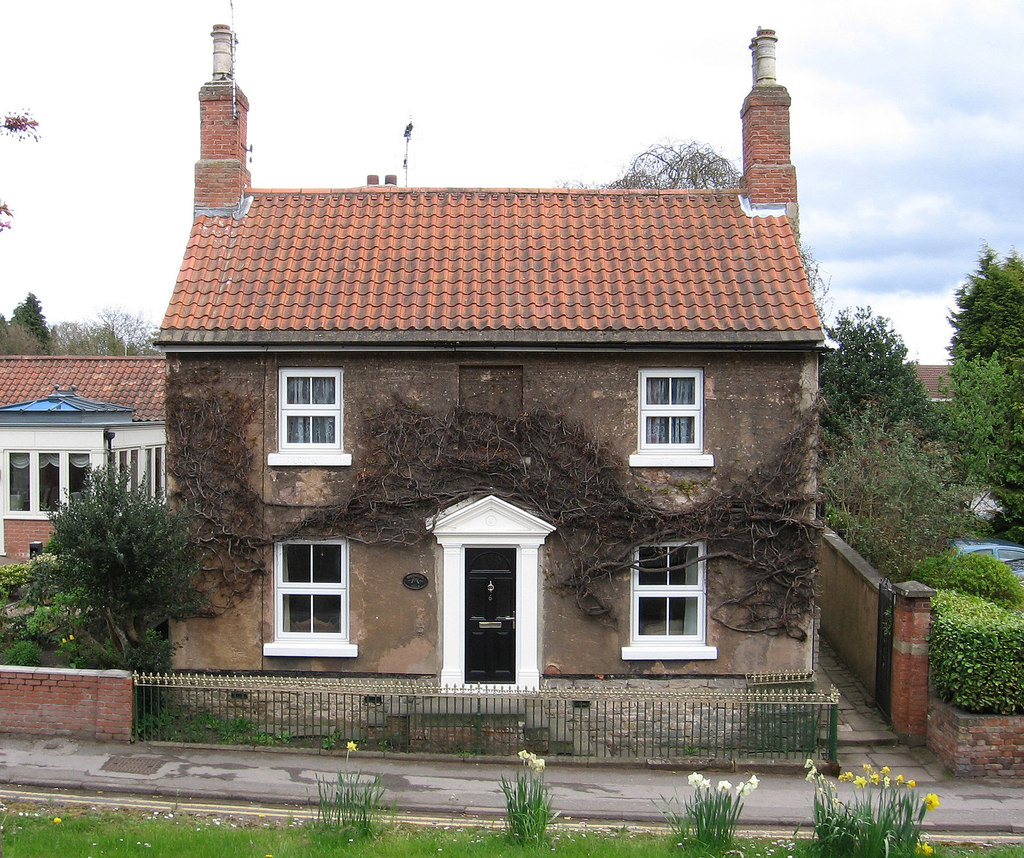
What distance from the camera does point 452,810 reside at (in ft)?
33.2

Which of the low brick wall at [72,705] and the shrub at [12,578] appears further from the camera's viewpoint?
the shrub at [12,578]

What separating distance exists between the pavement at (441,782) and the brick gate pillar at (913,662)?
316 mm

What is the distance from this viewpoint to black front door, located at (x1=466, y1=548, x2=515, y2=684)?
1323cm

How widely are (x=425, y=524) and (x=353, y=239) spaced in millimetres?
5423

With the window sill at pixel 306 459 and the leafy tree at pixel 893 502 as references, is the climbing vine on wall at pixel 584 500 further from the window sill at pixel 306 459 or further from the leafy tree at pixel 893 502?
the leafy tree at pixel 893 502

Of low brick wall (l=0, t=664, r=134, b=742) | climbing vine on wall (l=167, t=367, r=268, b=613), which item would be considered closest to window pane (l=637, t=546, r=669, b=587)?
climbing vine on wall (l=167, t=367, r=268, b=613)

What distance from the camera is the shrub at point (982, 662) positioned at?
11414mm

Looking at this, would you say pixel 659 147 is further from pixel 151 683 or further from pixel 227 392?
pixel 151 683

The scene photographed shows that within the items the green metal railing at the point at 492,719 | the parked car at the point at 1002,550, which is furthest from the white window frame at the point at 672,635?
the parked car at the point at 1002,550

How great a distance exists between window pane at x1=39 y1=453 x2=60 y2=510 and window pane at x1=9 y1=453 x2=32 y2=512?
0.44 meters

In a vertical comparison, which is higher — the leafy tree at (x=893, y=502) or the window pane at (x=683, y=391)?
the window pane at (x=683, y=391)

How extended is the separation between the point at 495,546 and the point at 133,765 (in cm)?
576

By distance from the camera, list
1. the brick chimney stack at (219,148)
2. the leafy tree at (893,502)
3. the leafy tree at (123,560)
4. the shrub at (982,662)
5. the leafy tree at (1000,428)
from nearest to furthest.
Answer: the shrub at (982,662) → the leafy tree at (123,560) → the brick chimney stack at (219,148) → the leafy tree at (893,502) → the leafy tree at (1000,428)

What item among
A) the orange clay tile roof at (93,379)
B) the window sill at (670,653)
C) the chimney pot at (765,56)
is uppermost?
the chimney pot at (765,56)
